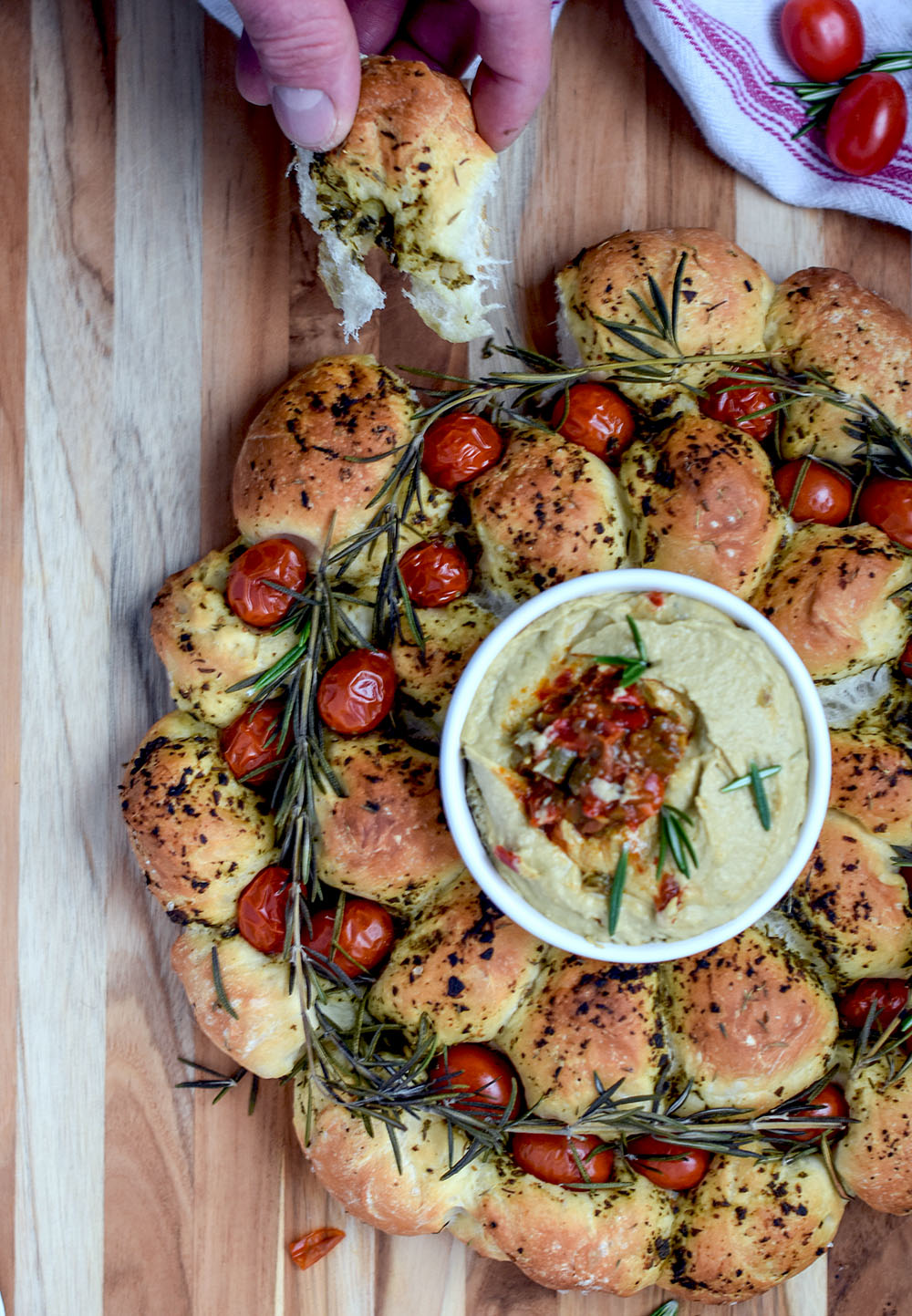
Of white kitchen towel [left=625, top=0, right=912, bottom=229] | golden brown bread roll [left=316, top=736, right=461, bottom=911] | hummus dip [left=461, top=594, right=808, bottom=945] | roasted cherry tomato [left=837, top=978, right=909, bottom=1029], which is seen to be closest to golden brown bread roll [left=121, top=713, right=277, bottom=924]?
golden brown bread roll [left=316, top=736, right=461, bottom=911]

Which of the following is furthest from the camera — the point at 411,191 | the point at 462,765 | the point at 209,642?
the point at 209,642

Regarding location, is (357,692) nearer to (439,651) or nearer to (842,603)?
(439,651)

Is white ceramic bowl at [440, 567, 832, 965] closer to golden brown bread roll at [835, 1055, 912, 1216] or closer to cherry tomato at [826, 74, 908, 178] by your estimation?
golden brown bread roll at [835, 1055, 912, 1216]

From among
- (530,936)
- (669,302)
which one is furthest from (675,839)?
(669,302)

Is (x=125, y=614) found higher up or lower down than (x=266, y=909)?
higher up

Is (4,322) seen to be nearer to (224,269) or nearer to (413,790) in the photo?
(224,269)

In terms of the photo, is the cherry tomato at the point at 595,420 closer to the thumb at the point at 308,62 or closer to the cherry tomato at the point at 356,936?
the thumb at the point at 308,62
